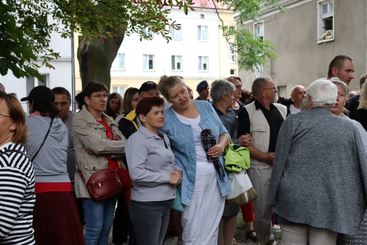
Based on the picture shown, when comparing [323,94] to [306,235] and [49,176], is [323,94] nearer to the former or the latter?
[306,235]

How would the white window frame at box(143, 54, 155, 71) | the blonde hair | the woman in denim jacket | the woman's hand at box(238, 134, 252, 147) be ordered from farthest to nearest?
1. the white window frame at box(143, 54, 155, 71)
2. the woman's hand at box(238, 134, 252, 147)
3. the blonde hair
4. the woman in denim jacket

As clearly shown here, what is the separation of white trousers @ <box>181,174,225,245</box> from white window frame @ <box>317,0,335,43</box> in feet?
52.7

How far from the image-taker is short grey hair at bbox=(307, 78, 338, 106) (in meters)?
4.25

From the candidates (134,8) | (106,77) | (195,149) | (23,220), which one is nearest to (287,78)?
(106,77)

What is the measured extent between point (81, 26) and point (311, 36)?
14.7m

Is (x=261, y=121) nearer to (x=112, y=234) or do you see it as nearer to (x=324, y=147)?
(x=324, y=147)

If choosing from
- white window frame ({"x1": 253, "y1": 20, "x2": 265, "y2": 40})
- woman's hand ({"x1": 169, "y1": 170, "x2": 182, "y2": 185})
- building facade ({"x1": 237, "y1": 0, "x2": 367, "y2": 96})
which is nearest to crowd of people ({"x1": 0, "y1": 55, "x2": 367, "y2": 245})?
woman's hand ({"x1": 169, "y1": 170, "x2": 182, "y2": 185})

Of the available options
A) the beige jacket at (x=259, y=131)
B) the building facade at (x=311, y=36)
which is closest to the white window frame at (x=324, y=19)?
the building facade at (x=311, y=36)

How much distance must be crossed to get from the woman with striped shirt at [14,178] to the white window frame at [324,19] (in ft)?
59.0

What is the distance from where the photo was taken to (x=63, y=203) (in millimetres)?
4332

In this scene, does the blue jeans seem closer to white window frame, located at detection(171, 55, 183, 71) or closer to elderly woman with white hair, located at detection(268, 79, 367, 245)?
elderly woman with white hair, located at detection(268, 79, 367, 245)

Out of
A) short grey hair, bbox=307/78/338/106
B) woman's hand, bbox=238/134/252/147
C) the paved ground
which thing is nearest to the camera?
short grey hair, bbox=307/78/338/106

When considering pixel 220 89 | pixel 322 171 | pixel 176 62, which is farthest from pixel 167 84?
pixel 176 62

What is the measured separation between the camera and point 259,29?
83.4ft
